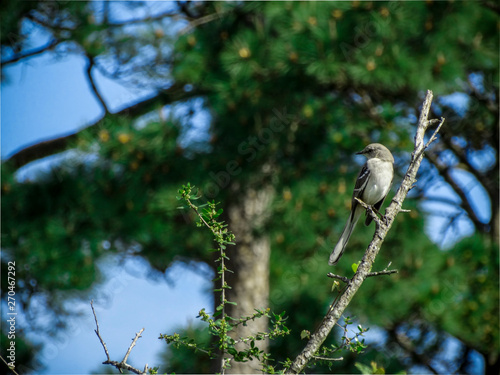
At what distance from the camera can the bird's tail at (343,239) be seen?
2.49 metres

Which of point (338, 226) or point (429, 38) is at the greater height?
point (429, 38)

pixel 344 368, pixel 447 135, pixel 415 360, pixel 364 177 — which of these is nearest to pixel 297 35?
pixel 364 177

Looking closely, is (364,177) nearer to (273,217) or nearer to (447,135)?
(273,217)

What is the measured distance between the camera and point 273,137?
4.34 metres

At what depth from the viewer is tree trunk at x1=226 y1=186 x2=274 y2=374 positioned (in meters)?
4.65

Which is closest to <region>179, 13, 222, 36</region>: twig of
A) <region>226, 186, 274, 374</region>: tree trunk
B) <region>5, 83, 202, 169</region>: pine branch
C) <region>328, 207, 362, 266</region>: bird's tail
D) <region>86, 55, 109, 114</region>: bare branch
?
<region>5, 83, 202, 169</region>: pine branch

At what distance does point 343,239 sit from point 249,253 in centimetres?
206

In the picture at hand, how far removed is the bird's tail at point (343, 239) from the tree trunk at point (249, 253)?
60.3 inches

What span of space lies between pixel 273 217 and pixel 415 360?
85.8 inches

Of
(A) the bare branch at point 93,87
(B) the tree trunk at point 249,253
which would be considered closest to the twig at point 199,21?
(A) the bare branch at point 93,87

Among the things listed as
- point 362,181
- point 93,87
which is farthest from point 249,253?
point 93,87

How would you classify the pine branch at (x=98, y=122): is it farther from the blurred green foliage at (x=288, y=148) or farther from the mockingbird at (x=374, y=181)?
the mockingbird at (x=374, y=181)

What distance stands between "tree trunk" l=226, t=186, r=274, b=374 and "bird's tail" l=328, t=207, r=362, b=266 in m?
1.53

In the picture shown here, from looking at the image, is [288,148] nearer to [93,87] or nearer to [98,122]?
[98,122]
